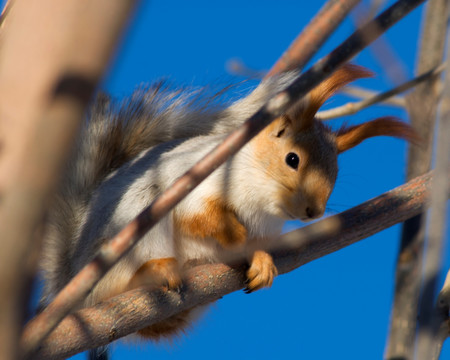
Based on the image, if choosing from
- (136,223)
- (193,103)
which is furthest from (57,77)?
(193,103)

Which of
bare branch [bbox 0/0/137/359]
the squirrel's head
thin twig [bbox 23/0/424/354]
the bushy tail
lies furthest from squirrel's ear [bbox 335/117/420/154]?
bare branch [bbox 0/0/137/359]

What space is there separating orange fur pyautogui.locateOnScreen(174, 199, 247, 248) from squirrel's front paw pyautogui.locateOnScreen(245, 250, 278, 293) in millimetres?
81

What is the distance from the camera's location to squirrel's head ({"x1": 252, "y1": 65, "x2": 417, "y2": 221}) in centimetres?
144

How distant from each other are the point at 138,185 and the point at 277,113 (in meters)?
0.87

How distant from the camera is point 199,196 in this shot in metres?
1.54

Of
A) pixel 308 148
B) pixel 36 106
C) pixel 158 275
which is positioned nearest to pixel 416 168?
pixel 308 148

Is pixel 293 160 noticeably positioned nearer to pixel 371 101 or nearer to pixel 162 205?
pixel 371 101

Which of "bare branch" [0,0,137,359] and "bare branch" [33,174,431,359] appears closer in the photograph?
"bare branch" [0,0,137,359]

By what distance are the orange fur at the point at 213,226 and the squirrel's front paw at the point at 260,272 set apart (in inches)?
3.2

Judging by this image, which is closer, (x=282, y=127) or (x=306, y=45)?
(x=282, y=127)

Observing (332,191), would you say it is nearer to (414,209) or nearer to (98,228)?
(414,209)

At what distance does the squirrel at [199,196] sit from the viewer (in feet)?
4.77

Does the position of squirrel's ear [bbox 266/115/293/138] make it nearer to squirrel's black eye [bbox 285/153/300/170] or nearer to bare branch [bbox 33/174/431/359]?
squirrel's black eye [bbox 285/153/300/170]

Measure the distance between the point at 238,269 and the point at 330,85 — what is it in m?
0.50
